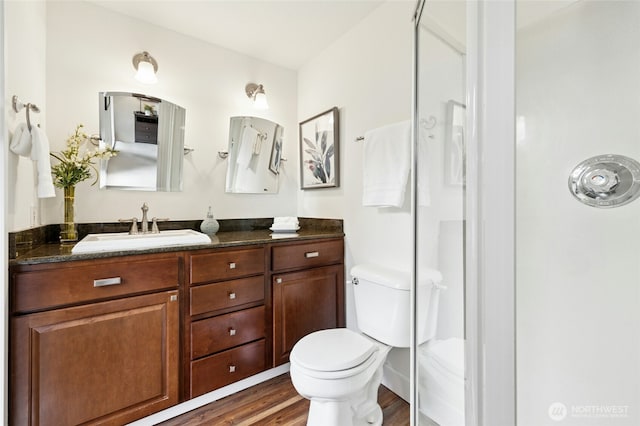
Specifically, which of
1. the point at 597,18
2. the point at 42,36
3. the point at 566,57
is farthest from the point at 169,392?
the point at 597,18

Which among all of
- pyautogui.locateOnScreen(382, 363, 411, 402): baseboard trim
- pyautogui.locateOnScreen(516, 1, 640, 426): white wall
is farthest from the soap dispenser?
pyautogui.locateOnScreen(516, 1, 640, 426): white wall

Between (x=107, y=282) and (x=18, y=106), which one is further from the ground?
(x=18, y=106)

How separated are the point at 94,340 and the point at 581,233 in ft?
6.29

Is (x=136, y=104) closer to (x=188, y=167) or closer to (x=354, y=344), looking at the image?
(x=188, y=167)

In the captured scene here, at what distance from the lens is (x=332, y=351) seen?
4.07 feet

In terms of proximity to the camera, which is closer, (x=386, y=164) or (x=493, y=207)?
(x=493, y=207)

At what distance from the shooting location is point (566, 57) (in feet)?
2.96

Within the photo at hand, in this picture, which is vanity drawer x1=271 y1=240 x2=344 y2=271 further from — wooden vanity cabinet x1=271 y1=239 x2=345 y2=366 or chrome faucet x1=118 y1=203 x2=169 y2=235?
chrome faucet x1=118 y1=203 x2=169 y2=235

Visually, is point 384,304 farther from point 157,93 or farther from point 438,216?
point 157,93

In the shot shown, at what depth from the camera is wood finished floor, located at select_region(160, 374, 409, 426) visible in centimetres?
137

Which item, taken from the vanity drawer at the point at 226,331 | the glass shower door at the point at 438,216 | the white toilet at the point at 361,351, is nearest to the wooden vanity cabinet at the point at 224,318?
the vanity drawer at the point at 226,331

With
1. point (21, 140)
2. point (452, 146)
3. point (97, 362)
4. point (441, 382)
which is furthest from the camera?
point (97, 362)

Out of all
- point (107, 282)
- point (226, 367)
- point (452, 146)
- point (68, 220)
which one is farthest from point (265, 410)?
point (452, 146)

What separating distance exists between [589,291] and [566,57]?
0.78 m
